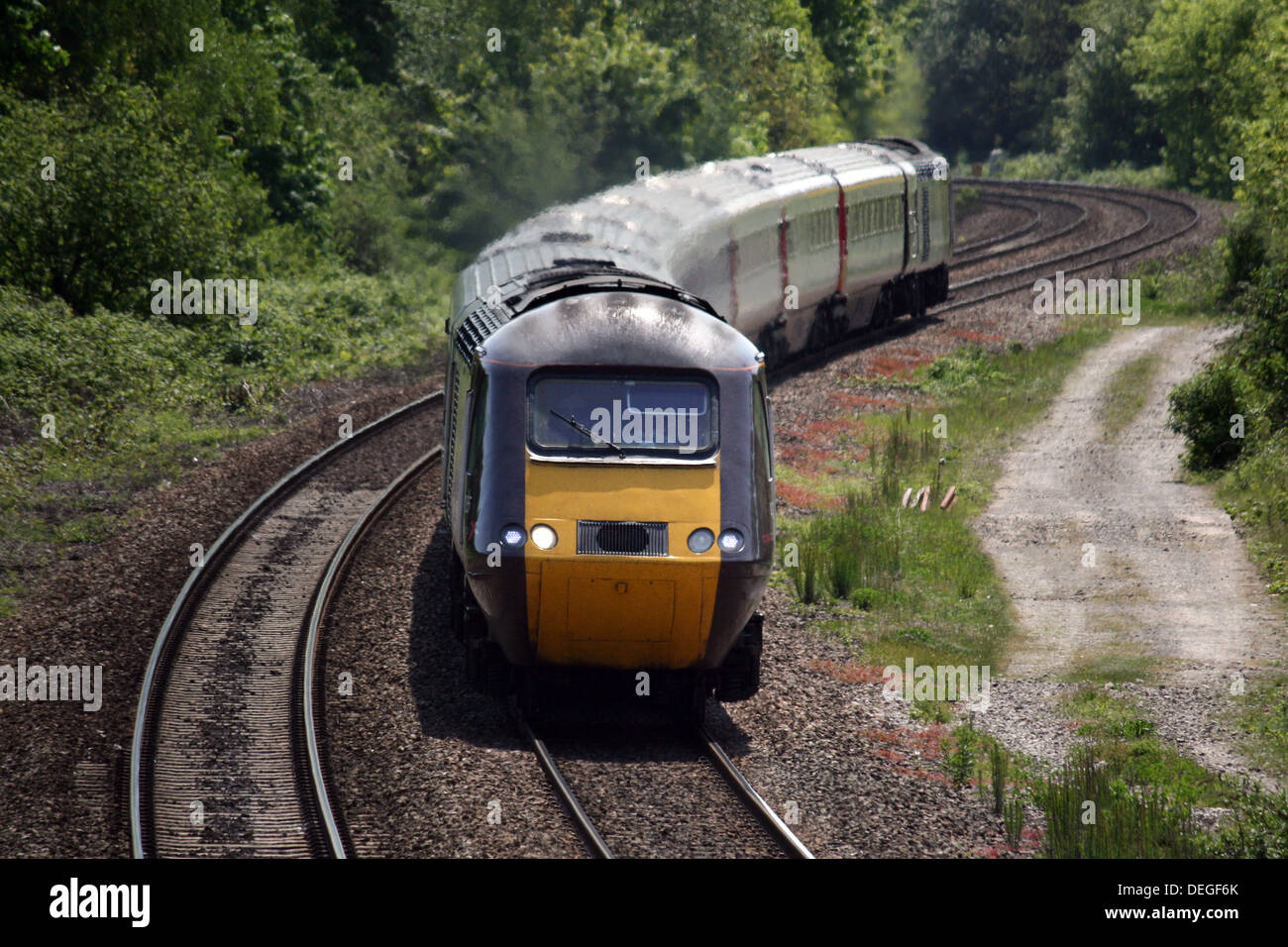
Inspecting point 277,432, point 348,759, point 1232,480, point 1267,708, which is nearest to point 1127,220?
point 1232,480

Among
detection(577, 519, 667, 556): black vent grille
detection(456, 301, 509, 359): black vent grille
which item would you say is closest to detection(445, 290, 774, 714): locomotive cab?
detection(577, 519, 667, 556): black vent grille

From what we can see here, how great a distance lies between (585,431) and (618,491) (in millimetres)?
596

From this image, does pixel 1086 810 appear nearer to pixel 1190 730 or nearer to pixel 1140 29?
pixel 1190 730

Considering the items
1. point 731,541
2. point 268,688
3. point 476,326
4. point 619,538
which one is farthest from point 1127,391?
point 268,688

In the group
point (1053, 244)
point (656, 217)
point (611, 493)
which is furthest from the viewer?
point (1053, 244)

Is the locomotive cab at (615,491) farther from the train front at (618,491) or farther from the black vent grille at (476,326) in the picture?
the black vent grille at (476,326)

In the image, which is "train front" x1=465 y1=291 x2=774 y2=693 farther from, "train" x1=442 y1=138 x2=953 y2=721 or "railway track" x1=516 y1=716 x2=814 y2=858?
"railway track" x1=516 y1=716 x2=814 y2=858

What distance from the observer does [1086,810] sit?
34.8 feet

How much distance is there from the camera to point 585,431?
11.5m

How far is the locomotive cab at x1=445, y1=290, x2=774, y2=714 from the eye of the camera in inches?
442

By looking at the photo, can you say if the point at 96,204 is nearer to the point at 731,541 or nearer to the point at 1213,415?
the point at 731,541

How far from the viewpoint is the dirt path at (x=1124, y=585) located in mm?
13109

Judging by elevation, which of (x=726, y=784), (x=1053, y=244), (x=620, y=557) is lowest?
(x=726, y=784)

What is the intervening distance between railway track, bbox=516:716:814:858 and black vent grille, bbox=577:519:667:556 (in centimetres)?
170
